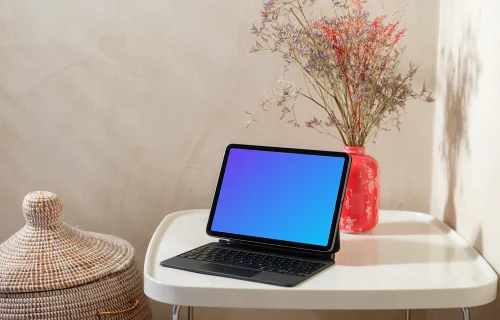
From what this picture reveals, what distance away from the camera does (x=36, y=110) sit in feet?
5.38

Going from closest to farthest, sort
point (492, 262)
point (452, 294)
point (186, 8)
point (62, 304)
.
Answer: point (452, 294), point (492, 262), point (62, 304), point (186, 8)

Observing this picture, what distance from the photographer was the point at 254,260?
120cm

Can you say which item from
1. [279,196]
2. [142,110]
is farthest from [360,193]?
[142,110]

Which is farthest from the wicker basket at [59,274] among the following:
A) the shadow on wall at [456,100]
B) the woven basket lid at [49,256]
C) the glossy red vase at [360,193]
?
the shadow on wall at [456,100]

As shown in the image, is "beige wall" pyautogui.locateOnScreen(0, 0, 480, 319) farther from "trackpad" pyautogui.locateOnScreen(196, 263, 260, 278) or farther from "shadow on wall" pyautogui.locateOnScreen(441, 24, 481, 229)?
"trackpad" pyautogui.locateOnScreen(196, 263, 260, 278)

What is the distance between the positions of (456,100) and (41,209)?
916 mm

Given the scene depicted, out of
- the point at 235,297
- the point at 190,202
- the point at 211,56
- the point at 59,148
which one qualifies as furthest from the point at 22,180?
the point at 235,297

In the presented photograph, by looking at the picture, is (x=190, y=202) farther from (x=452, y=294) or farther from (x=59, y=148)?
(x=452, y=294)

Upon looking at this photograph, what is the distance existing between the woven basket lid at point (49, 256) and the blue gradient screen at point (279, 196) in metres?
0.28

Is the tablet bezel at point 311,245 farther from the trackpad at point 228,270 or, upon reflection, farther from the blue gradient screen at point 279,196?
the trackpad at point 228,270

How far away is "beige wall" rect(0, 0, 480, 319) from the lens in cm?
160

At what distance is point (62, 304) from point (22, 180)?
18.2 inches

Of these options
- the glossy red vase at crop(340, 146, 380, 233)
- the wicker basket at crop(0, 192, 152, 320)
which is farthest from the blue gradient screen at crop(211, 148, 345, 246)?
the wicker basket at crop(0, 192, 152, 320)

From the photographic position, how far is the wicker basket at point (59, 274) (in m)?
1.32
